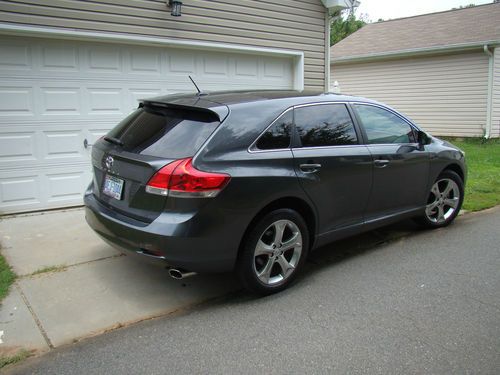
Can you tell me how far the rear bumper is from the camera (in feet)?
11.1

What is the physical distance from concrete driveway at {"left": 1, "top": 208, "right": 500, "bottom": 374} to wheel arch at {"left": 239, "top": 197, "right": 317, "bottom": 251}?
19.1 inches

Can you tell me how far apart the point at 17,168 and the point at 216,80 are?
3.31m

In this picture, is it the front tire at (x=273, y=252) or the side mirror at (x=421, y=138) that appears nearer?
the front tire at (x=273, y=252)

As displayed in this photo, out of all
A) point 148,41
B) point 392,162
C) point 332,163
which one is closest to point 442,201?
point 392,162

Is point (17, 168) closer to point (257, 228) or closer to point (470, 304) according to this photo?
point (257, 228)

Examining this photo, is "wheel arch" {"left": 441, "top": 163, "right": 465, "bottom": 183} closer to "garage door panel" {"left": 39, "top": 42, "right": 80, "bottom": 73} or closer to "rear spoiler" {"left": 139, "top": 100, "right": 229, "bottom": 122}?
"rear spoiler" {"left": 139, "top": 100, "right": 229, "bottom": 122}

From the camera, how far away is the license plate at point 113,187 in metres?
3.77

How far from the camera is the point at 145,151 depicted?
3.68 meters

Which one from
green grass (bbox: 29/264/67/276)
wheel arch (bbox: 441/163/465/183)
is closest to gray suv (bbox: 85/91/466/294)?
green grass (bbox: 29/264/67/276)

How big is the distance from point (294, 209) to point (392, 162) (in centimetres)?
141

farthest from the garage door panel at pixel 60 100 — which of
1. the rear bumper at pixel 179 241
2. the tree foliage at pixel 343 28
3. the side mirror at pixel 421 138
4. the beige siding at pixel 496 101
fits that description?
the tree foliage at pixel 343 28

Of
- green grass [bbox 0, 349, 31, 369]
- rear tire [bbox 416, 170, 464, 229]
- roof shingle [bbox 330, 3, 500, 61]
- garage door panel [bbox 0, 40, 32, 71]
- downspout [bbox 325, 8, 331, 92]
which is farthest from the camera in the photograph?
roof shingle [bbox 330, 3, 500, 61]

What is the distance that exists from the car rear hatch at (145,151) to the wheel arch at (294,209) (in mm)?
728

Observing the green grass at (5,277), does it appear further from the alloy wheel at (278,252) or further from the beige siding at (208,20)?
the beige siding at (208,20)
